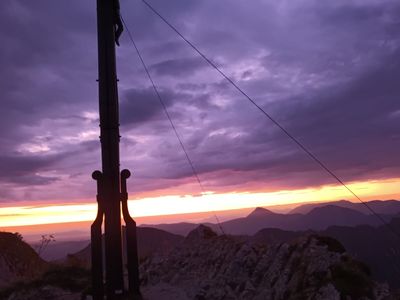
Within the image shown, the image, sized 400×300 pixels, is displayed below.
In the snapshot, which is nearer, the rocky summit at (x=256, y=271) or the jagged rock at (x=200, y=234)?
the rocky summit at (x=256, y=271)

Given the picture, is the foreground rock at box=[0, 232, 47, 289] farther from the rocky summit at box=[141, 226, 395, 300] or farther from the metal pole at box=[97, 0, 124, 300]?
the metal pole at box=[97, 0, 124, 300]

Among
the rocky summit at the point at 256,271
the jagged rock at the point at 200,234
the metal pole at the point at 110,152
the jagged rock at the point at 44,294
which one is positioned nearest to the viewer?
the rocky summit at the point at 256,271

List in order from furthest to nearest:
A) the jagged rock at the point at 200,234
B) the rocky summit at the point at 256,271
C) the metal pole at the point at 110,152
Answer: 1. the jagged rock at the point at 200,234
2. the metal pole at the point at 110,152
3. the rocky summit at the point at 256,271

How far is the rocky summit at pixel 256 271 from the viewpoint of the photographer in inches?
498

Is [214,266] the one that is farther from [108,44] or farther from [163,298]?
[108,44]

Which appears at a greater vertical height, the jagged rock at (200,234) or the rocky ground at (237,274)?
the jagged rock at (200,234)

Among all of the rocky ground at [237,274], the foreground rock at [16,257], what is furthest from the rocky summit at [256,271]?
the foreground rock at [16,257]

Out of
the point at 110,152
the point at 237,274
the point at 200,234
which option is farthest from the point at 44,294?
the point at 110,152

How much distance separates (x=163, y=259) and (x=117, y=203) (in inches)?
307

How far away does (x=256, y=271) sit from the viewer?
52.5 feet

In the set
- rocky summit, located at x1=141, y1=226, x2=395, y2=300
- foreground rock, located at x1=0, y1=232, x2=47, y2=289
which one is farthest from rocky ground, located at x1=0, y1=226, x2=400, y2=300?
foreground rock, located at x1=0, y1=232, x2=47, y2=289

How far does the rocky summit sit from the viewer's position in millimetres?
12641

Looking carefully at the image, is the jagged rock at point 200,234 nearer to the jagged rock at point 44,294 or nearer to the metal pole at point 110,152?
the jagged rock at point 44,294

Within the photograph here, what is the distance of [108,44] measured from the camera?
44.4 ft
